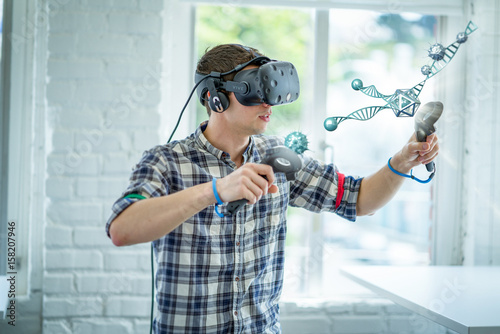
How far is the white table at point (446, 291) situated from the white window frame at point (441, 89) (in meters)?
0.28

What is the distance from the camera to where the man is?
44.2 inches

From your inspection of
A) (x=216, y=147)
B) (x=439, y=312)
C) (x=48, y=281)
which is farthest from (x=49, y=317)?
(x=439, y=312)

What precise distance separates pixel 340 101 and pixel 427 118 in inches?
37.3

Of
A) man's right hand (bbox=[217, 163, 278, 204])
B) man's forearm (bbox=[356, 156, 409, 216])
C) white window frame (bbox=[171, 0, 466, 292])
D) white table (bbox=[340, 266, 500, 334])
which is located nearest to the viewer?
man's right hand (bbox=[217, 163, 278, 204])

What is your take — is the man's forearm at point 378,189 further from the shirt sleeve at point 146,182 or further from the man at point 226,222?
the shirt sleeve at point 146,182

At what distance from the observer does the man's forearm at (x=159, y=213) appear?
946 mm

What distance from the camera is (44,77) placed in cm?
173

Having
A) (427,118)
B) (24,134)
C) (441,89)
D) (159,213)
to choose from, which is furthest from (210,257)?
(441,89)

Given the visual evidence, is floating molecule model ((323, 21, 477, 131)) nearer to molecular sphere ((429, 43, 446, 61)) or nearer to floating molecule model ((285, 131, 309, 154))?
molecular sphere ((429, 43, 446, 61))

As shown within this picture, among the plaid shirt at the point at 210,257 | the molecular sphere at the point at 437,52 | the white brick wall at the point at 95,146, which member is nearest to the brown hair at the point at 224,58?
the plaid shirt at the point at 210,257

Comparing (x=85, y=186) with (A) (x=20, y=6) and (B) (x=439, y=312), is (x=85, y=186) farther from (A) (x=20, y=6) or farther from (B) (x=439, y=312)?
(B) (x=439, y=312)

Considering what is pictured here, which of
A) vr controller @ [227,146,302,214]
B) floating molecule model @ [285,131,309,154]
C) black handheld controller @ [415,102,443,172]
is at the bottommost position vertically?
vr controller @ [227,146,302,214]

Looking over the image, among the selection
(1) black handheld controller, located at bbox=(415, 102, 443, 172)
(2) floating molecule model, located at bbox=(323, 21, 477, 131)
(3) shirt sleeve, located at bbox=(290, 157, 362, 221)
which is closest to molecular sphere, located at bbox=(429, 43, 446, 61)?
(2) floating molecule model, located at bbox=(323, 21, 477, 131)

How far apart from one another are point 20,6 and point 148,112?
620mm
